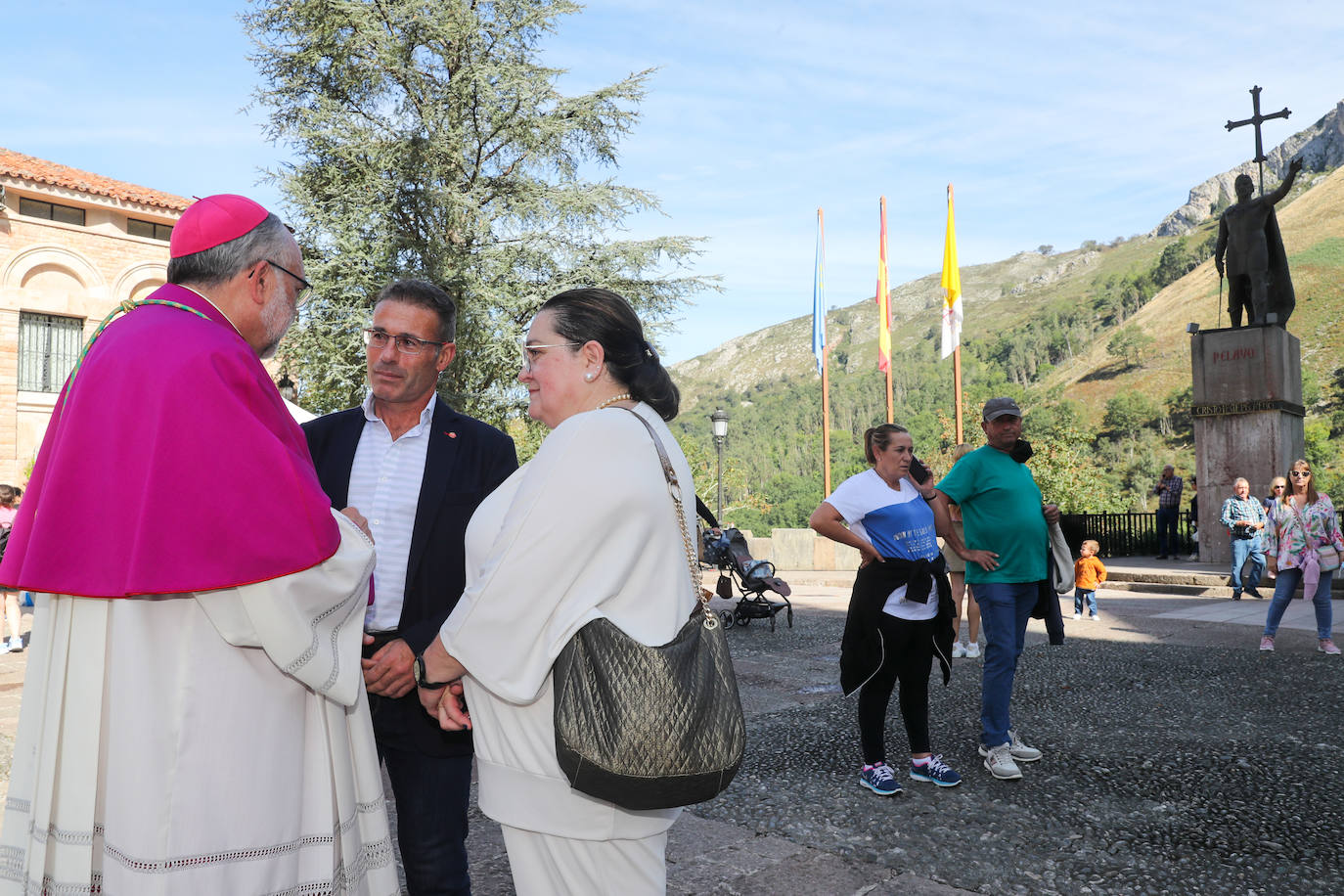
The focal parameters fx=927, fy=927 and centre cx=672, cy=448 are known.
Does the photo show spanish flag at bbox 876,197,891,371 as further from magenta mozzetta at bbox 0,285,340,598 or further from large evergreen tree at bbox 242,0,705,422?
magenta mozzetta at bbox 0,285,340,598

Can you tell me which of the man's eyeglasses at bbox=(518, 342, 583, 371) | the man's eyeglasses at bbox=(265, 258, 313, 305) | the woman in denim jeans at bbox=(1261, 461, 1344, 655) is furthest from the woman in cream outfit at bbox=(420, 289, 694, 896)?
the woman in denim jeans at bbox=(1261, 461, 1344, 655)

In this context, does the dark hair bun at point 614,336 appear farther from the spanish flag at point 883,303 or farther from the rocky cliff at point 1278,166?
the rocky cliff at point 1278,166

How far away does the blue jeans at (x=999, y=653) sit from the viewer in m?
4.51

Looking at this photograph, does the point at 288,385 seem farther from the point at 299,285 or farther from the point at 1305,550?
the point at 299,285

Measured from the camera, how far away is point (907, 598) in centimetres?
429

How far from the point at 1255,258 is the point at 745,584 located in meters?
10.8

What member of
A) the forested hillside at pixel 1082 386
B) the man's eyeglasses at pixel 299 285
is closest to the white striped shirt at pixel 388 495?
the man's eyeglasses at pixel 299 285

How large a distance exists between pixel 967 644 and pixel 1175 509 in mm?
12385

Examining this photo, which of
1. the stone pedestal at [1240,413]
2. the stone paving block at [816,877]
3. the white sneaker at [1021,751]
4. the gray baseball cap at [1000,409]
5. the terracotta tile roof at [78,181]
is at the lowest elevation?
the stone paving block at [816,877]

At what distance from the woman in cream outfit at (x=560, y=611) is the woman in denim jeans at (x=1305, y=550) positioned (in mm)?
8142

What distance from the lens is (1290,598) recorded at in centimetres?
798

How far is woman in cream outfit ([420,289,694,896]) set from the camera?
1648 millimetres

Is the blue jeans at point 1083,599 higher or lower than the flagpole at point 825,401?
lower

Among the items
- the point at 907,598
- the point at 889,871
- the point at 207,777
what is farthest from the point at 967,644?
the point at 207,777
